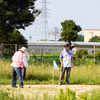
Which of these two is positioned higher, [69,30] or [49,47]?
[69,30]

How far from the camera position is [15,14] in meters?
18.6

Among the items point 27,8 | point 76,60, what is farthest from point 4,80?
point 27,8

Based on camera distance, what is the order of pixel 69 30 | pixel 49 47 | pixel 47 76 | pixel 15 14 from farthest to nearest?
pixel 69 30
pixel 49 47
pixel 15 14
pixel 47 76

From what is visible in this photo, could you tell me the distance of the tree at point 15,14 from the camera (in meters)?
18.2

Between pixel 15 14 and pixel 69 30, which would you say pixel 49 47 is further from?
pixel 15 14

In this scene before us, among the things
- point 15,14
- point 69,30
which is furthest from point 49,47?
point 15,14

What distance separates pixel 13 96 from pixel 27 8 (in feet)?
49.4

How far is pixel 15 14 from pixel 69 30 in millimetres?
23249

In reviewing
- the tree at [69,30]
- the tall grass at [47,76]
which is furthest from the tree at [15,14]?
the tree at [69,30]

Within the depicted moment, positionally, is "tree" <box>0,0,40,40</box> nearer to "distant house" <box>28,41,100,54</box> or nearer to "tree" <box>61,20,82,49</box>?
"distant house" <box>28,41,100,54</box>

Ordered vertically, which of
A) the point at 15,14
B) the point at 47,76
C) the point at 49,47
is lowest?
the point at 47,76

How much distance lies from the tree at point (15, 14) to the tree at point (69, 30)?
70.0ft

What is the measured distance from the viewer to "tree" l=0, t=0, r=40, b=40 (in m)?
18.2

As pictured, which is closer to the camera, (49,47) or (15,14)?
(15,14)
